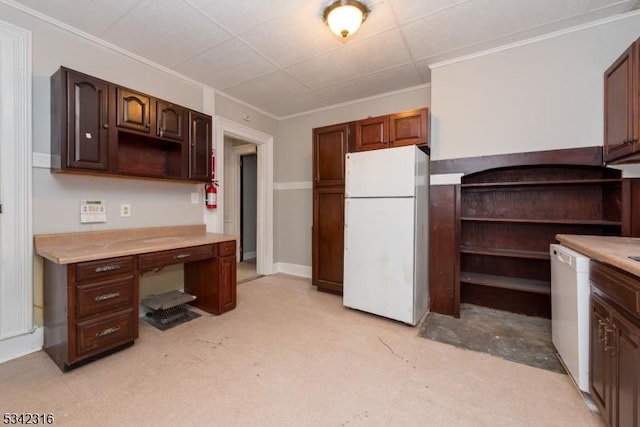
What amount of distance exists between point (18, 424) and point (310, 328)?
1921mm

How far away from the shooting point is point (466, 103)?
284cm

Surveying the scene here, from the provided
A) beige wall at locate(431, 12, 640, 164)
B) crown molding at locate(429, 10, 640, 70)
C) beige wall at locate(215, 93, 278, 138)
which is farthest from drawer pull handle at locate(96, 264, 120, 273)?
crown molding at locate(429, 10, 640, 70)

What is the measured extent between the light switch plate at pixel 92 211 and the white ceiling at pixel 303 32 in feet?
4.98

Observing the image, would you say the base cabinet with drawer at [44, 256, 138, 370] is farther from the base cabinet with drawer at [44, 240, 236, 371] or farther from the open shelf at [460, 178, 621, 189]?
the open shelf at [460, 178, 621, 189]

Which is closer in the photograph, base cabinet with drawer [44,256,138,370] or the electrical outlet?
base cabinet with drawer [44,256,138,370]

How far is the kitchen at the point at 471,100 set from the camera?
7.33ft

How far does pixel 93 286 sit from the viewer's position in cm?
195

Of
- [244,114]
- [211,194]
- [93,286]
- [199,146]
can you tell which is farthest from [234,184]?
[93,286]

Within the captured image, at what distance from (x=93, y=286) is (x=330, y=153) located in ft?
8.94

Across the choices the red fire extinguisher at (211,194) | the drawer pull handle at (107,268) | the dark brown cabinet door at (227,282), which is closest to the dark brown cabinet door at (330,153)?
the red fire extinguisher at (211,194)

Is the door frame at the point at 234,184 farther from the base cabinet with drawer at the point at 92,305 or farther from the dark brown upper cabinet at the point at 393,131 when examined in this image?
the base cabinet with drawer at the point at 92,305

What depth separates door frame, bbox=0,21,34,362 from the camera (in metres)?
2.02

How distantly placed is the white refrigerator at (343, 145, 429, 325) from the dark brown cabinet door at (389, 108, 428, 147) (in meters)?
0.19

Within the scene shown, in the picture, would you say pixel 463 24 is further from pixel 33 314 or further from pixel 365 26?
pixel 33 314
